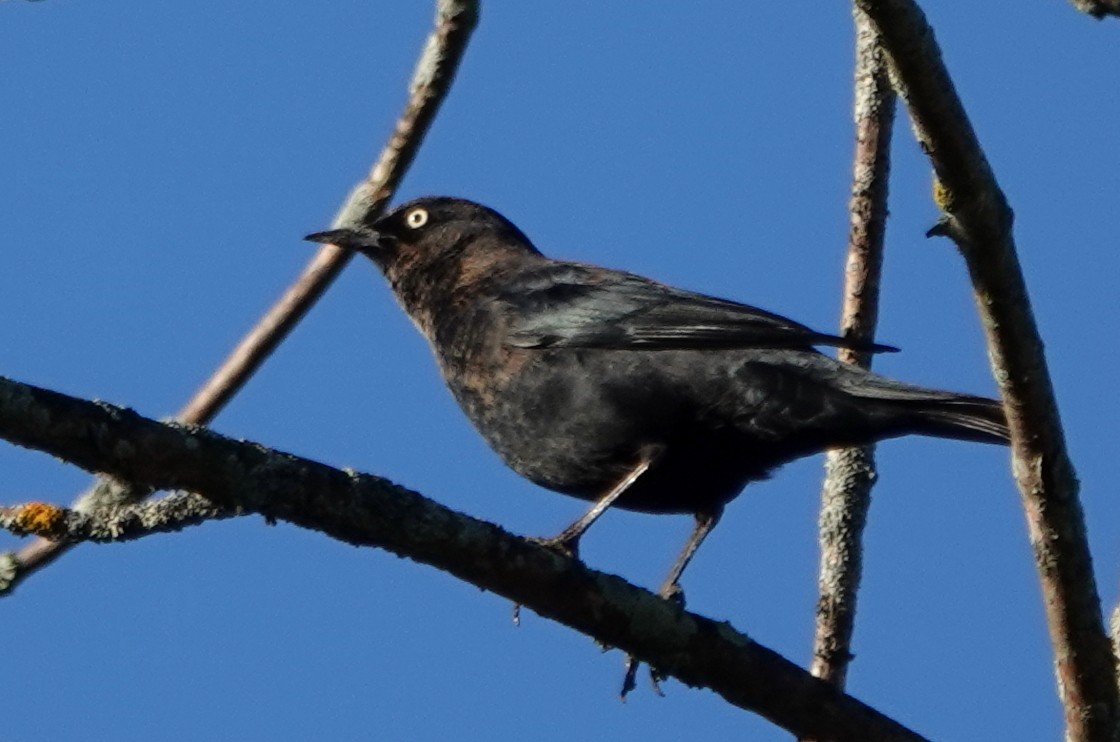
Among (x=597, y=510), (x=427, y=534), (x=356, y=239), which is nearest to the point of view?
(x=427, y=534)

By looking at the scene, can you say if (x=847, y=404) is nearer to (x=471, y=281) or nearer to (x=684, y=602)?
(x=684, y=602)

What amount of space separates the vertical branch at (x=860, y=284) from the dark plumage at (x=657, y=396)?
0.19 meters

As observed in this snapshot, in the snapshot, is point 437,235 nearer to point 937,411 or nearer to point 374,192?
point 374,192

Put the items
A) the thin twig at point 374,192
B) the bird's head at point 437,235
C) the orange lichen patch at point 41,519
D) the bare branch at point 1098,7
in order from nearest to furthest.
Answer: the bare branch at point 1098,7 < the orange lichen patch at point 41,519 < the thin twig at point 374,192 < the bird's head at point 437,235

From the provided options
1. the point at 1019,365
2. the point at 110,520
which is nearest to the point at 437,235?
the point at 110,520

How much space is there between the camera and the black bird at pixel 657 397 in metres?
6.58

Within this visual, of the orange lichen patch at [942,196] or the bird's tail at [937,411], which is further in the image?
the bird's tail at [937,411]

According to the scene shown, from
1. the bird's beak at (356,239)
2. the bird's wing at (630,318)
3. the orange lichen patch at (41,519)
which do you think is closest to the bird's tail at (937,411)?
the bird's wing at (630,318)

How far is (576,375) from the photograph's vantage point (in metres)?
6.98

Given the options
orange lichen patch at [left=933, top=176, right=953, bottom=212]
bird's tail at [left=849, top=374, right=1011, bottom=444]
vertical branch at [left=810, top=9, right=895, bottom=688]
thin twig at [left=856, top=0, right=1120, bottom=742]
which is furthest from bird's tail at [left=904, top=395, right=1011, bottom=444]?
orange lichen patch at [left=933, top=176, right=953, bottom=212]

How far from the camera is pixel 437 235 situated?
8.41 m

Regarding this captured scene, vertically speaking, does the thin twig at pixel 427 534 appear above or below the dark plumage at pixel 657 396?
below

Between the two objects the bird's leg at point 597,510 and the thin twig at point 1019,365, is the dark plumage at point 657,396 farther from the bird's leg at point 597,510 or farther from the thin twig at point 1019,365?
the thin twig at point 1019,365

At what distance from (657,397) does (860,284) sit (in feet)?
3.26
